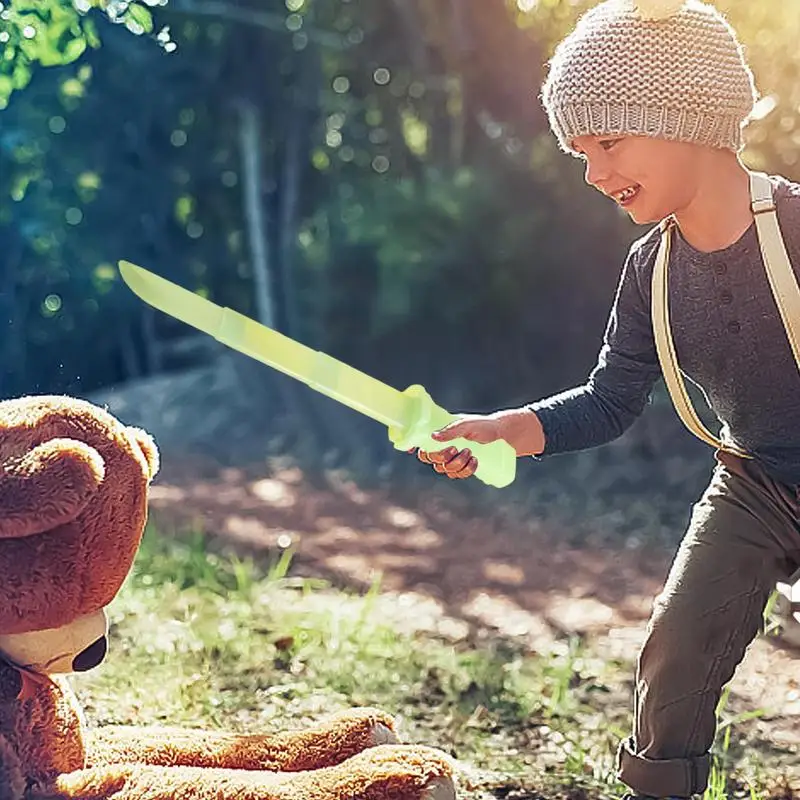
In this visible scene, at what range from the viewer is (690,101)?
1409 mm

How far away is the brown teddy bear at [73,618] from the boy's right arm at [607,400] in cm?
42

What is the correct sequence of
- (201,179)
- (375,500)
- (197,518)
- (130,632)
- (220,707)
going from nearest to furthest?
1. (220,707)
2. (130,632)
3. (197,518)
4. (375,500)
5. (201,179)

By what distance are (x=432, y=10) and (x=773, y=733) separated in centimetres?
339

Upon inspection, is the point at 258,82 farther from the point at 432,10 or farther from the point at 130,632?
the point at 130,632

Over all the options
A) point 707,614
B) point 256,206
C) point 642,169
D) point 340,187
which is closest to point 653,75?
point 642,169

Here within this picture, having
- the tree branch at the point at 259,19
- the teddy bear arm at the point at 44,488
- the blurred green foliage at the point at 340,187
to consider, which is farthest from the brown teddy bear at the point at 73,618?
the tree branch at the point at 259,19

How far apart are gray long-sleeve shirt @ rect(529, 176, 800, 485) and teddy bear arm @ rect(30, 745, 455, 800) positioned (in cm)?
46

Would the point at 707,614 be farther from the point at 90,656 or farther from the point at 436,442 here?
A: the point at 90,656

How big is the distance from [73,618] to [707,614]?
2.36ft

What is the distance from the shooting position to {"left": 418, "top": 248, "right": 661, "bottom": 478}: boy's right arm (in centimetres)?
161

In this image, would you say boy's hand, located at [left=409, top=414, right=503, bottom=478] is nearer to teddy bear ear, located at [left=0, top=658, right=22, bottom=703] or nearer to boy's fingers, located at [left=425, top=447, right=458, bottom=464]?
boy's fingers, located at [left=425, top=447, right=458, bottom=464]

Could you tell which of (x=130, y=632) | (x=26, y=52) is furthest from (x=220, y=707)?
(x=26, y=52)

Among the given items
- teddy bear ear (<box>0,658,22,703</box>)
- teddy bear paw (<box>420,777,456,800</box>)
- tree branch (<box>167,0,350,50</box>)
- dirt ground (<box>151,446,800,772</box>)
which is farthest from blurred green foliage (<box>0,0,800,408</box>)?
teddy bear paw (<box>420,777,456,800</box>)

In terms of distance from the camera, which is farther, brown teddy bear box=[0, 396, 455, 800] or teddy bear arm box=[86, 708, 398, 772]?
teddy bear arm box=[86, 708, 398, 772]
